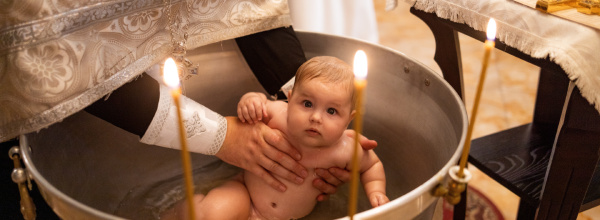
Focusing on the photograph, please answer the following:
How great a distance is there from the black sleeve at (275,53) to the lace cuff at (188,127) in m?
0.16

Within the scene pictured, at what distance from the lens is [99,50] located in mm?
547

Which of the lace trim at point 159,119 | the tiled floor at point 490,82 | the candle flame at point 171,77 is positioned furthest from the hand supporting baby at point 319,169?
the tiled floor at point 490,82

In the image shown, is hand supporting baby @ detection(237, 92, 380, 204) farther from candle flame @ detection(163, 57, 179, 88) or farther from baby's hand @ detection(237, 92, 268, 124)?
candle flame @ detection(163, 57, 179, 88)

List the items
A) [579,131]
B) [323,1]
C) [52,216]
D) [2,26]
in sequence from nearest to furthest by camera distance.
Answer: [2,26] < [579,131] < [52,216] < [323,1]

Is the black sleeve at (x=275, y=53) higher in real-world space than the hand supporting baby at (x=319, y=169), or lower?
higher

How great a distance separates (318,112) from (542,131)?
0.50 metres

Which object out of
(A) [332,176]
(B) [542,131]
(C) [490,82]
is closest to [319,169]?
(A) [332,176]

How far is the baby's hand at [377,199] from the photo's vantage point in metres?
0.62

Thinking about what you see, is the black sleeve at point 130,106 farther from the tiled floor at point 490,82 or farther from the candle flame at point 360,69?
the tiled floor at point 490,82

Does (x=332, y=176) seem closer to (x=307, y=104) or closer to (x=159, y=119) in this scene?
(x=307, y=104)

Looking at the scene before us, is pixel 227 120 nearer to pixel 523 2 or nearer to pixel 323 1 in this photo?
pixel 523 2

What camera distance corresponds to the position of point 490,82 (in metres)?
1.55

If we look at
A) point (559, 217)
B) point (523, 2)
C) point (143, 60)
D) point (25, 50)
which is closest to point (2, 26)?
point (25, 50)

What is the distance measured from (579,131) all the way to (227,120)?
16.2 inches
